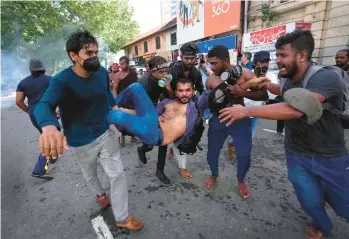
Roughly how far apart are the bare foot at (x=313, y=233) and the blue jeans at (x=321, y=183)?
0.19ft

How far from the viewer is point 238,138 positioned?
99.9 inches

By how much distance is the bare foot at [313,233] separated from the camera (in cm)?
196

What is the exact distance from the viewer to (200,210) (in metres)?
2.46

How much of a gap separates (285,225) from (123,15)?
29.5 metres

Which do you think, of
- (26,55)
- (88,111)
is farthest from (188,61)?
(26,55)

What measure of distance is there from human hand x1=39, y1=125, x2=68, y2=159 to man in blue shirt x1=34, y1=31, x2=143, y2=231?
43 centimetres

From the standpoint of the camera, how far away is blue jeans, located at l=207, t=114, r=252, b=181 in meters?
2.53

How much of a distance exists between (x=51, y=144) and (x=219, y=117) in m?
1.16

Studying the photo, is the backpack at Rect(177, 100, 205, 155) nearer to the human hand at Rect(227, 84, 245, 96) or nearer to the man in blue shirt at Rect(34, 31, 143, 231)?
the human hand at Rect(227, 84, 245, 96)

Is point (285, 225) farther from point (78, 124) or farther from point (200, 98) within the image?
point (78, 124)

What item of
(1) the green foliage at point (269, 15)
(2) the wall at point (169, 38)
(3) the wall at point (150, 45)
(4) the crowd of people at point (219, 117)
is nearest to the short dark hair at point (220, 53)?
(4) the crowd of people at point (219, 117)

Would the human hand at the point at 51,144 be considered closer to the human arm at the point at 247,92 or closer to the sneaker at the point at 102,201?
the sneaker at the point at 102,201

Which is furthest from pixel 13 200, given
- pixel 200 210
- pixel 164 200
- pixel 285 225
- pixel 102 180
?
pixel 285 225

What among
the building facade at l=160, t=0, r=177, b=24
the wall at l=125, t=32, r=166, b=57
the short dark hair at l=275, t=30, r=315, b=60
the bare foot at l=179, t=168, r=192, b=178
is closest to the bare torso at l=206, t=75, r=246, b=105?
the short dark hair at l=275, t=30, r=315, b=60
